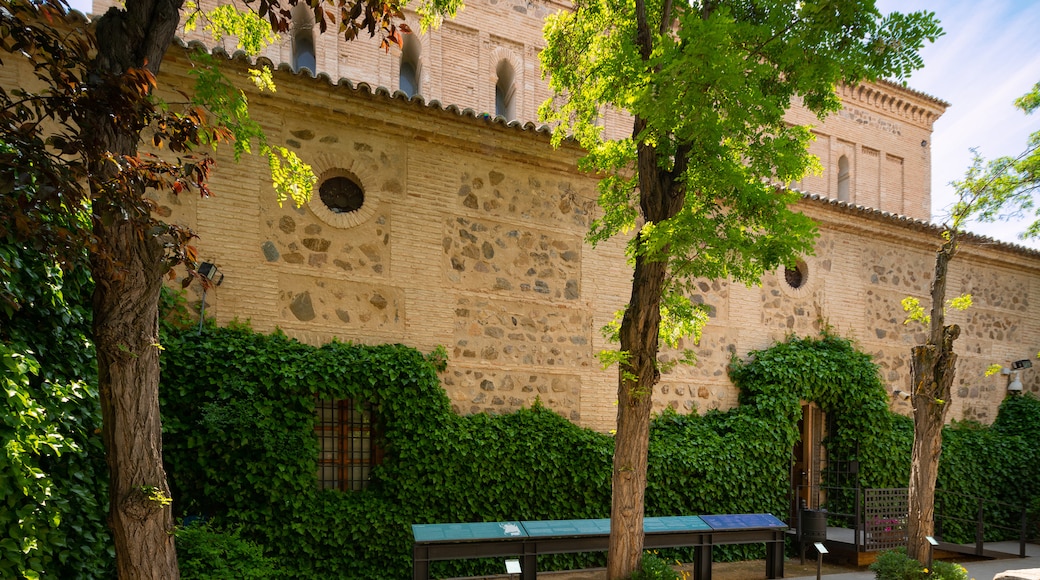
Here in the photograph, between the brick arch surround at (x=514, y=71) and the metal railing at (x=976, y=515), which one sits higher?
the brick arch surround at (x=514, y=71)

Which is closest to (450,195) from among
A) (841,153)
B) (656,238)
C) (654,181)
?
(654,181)

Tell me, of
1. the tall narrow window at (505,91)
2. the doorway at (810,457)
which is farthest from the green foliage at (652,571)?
the tall narrow window at (505,91)

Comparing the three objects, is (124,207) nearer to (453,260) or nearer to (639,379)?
(639,379)

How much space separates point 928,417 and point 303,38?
1204 centimetres

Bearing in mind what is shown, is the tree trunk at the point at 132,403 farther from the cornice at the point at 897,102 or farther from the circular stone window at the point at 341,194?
the cornice at the point at 897,102

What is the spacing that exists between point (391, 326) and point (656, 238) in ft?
12.7

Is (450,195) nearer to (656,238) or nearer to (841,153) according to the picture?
(656,238)

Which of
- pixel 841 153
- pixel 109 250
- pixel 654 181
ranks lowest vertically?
pixel 109 250

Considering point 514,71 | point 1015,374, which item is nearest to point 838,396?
point 1015,374

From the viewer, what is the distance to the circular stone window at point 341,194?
24.8ft

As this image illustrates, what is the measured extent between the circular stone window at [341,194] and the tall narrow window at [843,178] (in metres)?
14.8

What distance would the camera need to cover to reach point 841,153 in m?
17.4

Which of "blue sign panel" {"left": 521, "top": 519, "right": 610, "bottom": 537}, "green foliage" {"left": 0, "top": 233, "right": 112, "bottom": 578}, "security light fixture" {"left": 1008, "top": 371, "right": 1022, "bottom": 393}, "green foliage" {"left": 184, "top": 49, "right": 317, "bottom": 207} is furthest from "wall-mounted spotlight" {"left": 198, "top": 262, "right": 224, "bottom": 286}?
"security light fixture" {"left": 1008, "top": 371, "right": 1022, "bottom": 393}

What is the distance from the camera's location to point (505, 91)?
1368 cm
